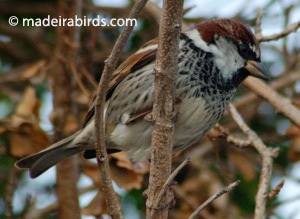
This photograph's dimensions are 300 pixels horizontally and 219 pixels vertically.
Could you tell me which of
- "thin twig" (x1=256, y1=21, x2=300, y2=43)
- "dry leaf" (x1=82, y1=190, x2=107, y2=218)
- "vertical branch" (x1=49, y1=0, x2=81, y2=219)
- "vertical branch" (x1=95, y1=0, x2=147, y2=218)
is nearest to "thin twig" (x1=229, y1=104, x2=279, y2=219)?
"thin twig" (x1=256, y1=21, x2=300, y2=43)

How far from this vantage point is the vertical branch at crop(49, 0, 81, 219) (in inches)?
133

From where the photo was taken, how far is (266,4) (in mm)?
4297

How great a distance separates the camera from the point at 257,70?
2.93 meters

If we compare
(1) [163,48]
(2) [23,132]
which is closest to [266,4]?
(2) [23,132]

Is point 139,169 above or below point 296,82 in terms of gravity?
below

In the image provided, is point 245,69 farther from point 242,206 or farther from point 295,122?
point 242,206

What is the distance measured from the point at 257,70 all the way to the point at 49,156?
114 cm

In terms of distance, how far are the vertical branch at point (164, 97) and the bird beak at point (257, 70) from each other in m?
0.87

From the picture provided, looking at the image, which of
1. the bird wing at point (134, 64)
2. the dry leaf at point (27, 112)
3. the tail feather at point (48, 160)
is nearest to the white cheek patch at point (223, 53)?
the bird wing at point (134, 64)

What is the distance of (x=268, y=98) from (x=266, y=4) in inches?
53.3

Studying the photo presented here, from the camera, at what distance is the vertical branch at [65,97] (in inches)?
133

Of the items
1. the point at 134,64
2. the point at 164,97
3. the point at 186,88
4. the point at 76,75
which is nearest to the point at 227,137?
the point at 186,88

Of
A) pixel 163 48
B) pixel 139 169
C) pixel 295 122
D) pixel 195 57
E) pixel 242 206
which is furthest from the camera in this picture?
pixel 242 206

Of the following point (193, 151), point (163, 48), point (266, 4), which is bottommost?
point (163, 48)
